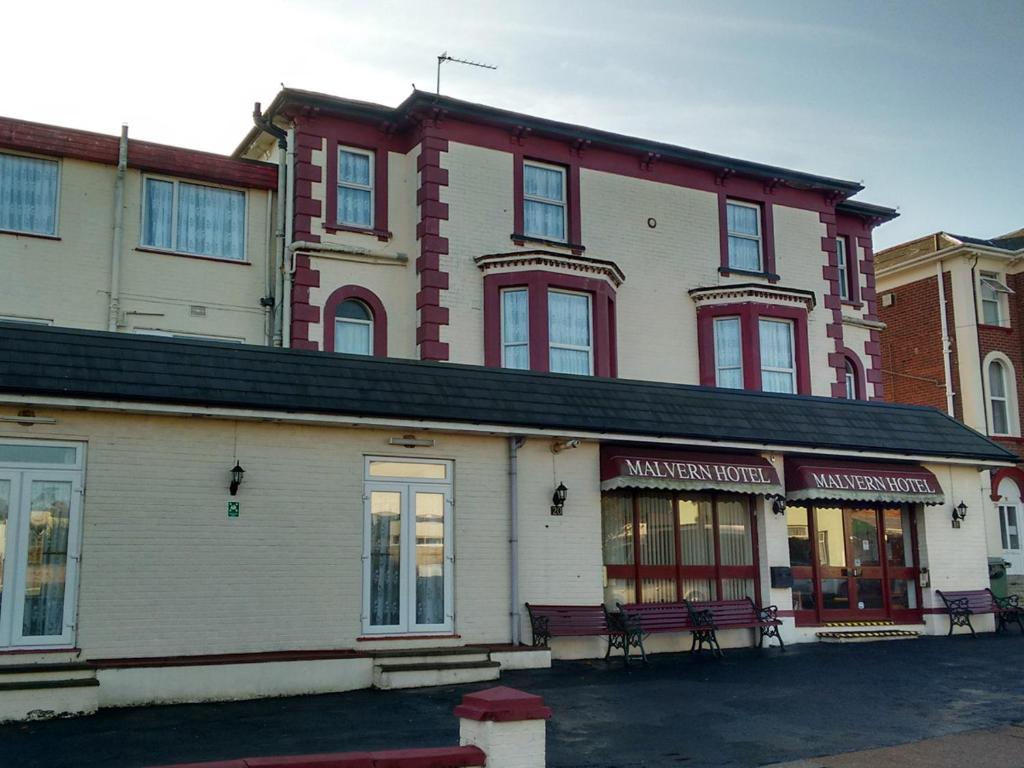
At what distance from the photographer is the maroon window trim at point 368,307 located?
19.7 meters

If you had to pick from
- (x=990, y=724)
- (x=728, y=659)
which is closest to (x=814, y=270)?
(x=728, y=659)

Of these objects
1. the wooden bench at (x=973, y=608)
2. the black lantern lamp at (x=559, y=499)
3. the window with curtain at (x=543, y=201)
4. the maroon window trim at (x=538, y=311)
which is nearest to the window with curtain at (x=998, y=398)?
the wooden bench at (x=973, y=608)

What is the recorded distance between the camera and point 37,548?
12.3m

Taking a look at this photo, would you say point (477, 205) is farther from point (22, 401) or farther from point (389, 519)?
point (22, 401)

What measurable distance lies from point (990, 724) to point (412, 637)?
688 cm

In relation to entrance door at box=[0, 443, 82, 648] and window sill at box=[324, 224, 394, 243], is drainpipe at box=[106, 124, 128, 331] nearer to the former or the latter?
window sill at box=[324, 224, 394, 243]

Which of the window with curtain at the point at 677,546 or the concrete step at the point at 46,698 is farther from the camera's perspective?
the window with curtain at the point at 677,546

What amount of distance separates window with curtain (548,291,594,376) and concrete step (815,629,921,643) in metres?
6.22

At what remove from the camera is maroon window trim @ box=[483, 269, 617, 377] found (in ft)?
65.6

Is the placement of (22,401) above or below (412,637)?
above

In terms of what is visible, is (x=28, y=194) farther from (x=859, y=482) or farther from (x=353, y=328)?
(x=859, y=482)

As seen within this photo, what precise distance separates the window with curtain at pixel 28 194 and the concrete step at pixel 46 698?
10.2m

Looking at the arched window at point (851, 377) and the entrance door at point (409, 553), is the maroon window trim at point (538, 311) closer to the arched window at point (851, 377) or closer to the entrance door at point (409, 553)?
the entrance door at point (409, 553)

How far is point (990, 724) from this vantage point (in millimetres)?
10906
